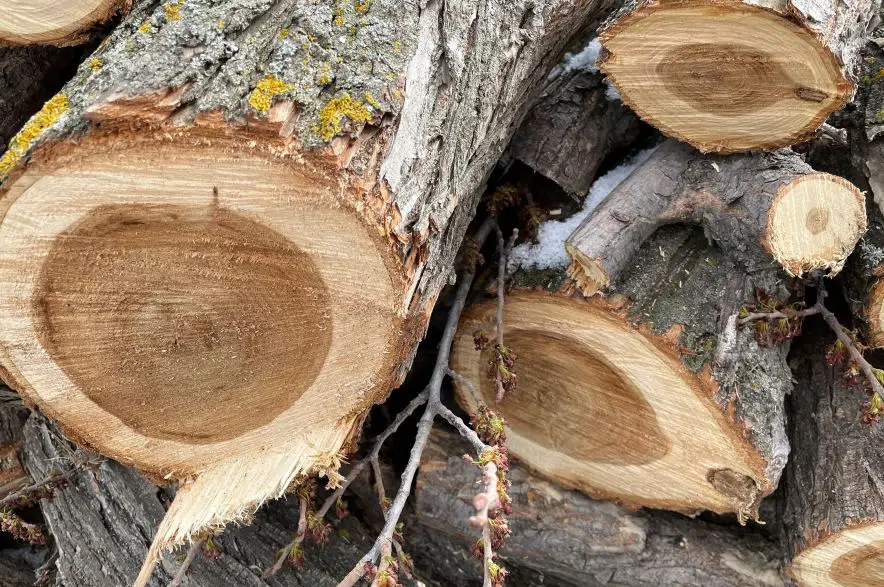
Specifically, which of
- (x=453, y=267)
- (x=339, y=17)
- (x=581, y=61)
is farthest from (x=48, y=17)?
(x=581, y=61)

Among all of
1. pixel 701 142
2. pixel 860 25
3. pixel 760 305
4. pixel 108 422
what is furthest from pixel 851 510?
pixel 108 422

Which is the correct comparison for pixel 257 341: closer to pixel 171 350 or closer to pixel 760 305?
pixel 171 350

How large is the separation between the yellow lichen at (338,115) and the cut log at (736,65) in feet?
2.75

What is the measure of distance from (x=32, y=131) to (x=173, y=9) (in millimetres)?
427

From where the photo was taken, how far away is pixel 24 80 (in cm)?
229

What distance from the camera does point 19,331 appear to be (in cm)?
164

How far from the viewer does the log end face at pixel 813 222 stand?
1.84 meters

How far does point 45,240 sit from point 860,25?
230cm

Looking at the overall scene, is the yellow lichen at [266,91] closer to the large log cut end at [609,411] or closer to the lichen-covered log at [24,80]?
the large log cut end at [609,411]

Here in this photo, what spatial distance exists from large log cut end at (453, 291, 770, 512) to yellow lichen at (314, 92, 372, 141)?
2.91 ft

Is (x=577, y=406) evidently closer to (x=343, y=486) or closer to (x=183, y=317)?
(x=343, y=486)

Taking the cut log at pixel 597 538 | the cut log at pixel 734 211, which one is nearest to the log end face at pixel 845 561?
the cut log at pixel 597 538

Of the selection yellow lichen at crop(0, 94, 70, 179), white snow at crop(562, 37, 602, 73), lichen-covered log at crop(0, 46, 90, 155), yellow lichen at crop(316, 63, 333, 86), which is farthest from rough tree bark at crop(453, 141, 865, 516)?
lichen-covered log at crop(0, 46, 90, 155)

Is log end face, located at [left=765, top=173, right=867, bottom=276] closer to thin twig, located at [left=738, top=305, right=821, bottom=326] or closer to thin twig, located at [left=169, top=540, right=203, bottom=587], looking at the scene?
thin twig, located at [left=738, top=305, right=821, bottom=326]
